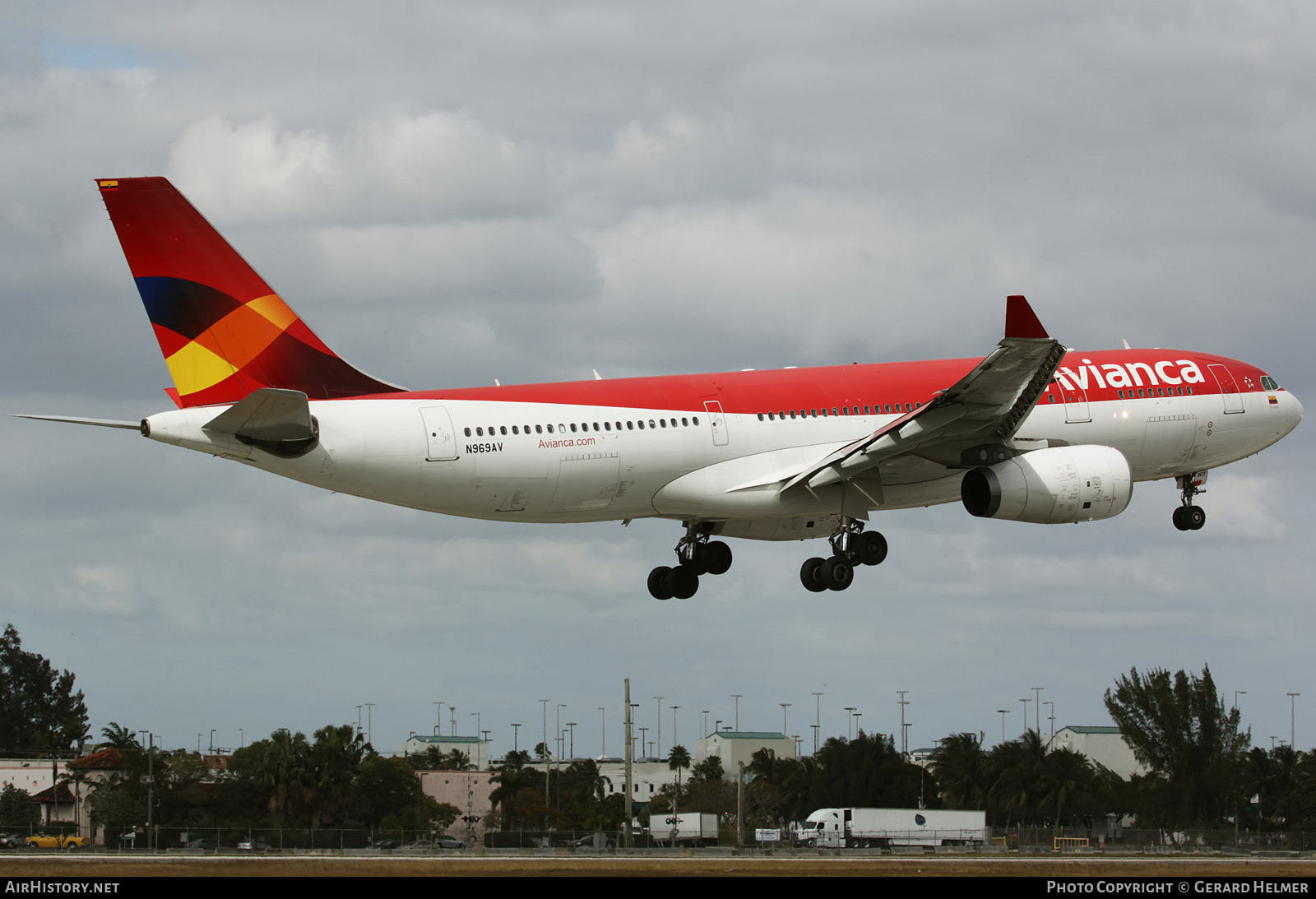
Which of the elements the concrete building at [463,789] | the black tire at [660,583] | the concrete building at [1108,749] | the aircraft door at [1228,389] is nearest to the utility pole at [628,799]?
the black tire at [660,583]

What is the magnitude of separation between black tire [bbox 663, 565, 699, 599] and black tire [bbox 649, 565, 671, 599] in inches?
2.3

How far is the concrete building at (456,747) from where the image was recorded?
178775 millimetres

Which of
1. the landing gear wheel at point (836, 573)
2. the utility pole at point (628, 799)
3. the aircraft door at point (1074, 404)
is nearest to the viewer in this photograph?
the landing gear wheel at point (836, 573)

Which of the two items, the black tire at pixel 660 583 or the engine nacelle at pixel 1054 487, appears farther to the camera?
the black tire at pixel 660 583

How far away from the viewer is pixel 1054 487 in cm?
4231

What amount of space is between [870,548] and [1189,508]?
12315 millimetres

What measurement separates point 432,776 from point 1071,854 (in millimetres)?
74578

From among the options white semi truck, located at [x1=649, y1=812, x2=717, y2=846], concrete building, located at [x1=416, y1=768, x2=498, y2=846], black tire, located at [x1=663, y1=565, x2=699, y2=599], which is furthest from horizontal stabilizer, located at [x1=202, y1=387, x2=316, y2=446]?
concrete building, located at [x1=416, y1=768, x2=498, y2=846]

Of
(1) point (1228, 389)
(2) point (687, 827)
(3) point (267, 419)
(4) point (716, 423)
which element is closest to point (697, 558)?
(4) point (716, 423)

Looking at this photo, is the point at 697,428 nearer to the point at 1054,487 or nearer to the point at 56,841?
the point at 1054,487

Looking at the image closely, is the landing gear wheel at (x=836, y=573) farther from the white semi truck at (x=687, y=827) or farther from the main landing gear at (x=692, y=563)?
the white semi truck at (x=687, y=827)

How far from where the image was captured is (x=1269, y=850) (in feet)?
208

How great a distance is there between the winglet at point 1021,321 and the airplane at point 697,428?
55mm

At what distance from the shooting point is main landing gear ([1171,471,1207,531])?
4984 centimetres
